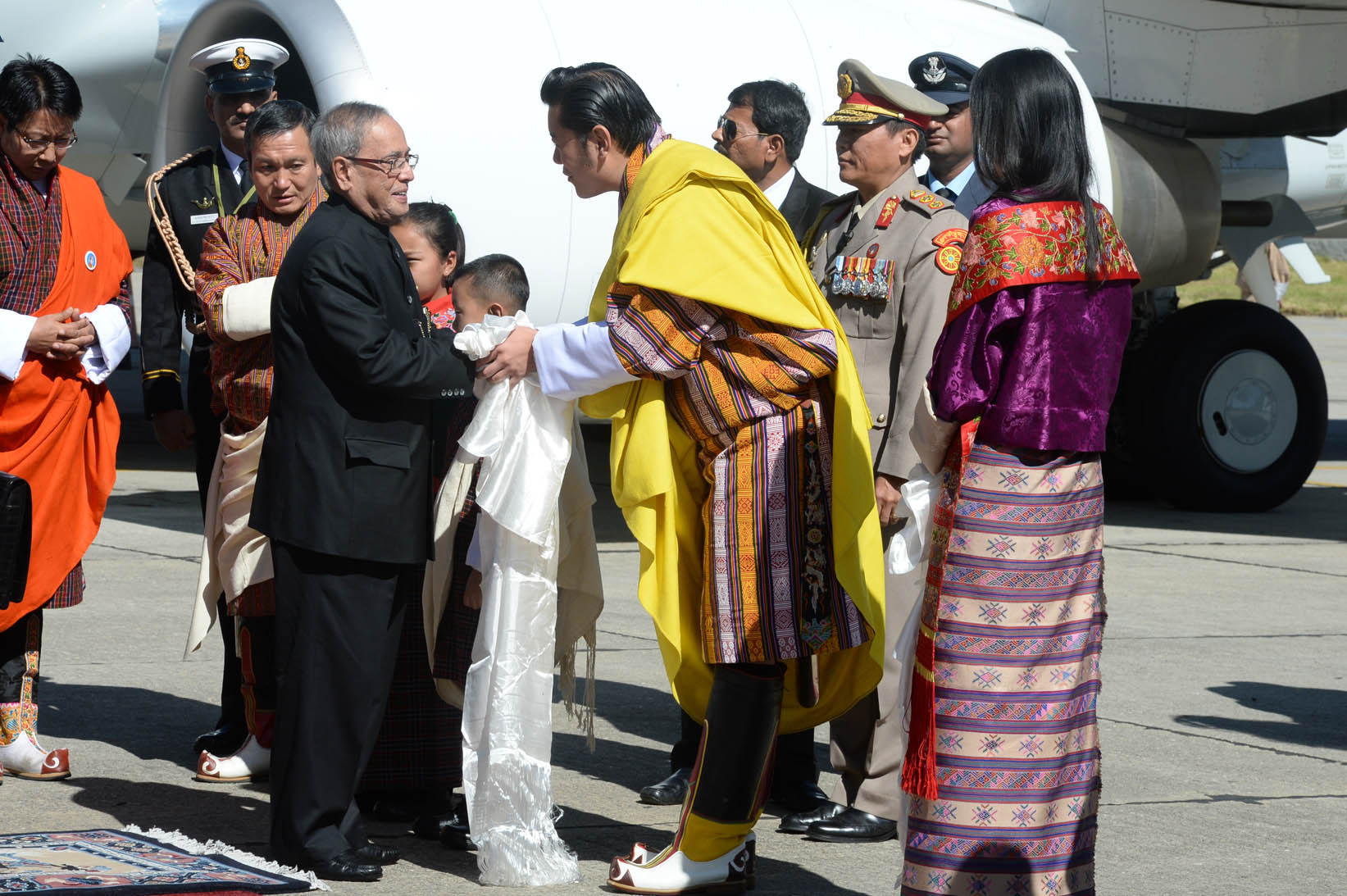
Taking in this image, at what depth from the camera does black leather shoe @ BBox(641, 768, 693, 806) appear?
4500 millimetres

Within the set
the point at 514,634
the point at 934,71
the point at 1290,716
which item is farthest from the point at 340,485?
the point at 1290,716

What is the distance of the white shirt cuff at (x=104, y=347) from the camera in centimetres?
480

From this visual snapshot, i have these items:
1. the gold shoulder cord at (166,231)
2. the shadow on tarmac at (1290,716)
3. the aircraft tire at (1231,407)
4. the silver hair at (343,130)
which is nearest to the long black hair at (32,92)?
the gold shoulder cord at (166,231)

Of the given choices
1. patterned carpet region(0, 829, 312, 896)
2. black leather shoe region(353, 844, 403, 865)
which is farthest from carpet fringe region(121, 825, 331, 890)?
black leather shoe region(353, 844, 403, 865)

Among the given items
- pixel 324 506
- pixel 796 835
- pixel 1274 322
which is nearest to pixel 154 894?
pixel 324 506

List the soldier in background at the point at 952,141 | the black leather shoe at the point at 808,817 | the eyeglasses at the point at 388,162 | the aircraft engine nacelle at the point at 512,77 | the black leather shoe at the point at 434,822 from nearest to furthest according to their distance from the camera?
the eyeglasses at the point at 388,162 → the black leather shoe at the point at 434,822 → the black leather shoe at the point at 808,817 → the soldier in background at the point at 952,141 → the aircraft engine nacelle at the point at 512,77

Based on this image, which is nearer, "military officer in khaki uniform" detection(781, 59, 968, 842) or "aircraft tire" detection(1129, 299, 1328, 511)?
"military officer in khaki uniform" detection(781, 59, 968, 842)

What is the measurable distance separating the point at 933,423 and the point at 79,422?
2.67 m

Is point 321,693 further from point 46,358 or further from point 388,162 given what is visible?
point 46,358

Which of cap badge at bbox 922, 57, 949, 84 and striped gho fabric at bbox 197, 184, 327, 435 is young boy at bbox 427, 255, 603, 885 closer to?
striped gho fabric at bbox 197, 184, 327, 435

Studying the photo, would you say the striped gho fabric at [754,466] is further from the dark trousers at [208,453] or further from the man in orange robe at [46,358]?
the man in orange robe at [46,358]

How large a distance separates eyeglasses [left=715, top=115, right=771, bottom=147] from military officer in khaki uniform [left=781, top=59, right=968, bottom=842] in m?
0.41

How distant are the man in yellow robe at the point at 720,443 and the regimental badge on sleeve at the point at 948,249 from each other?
2.34ft

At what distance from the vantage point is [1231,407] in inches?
395
